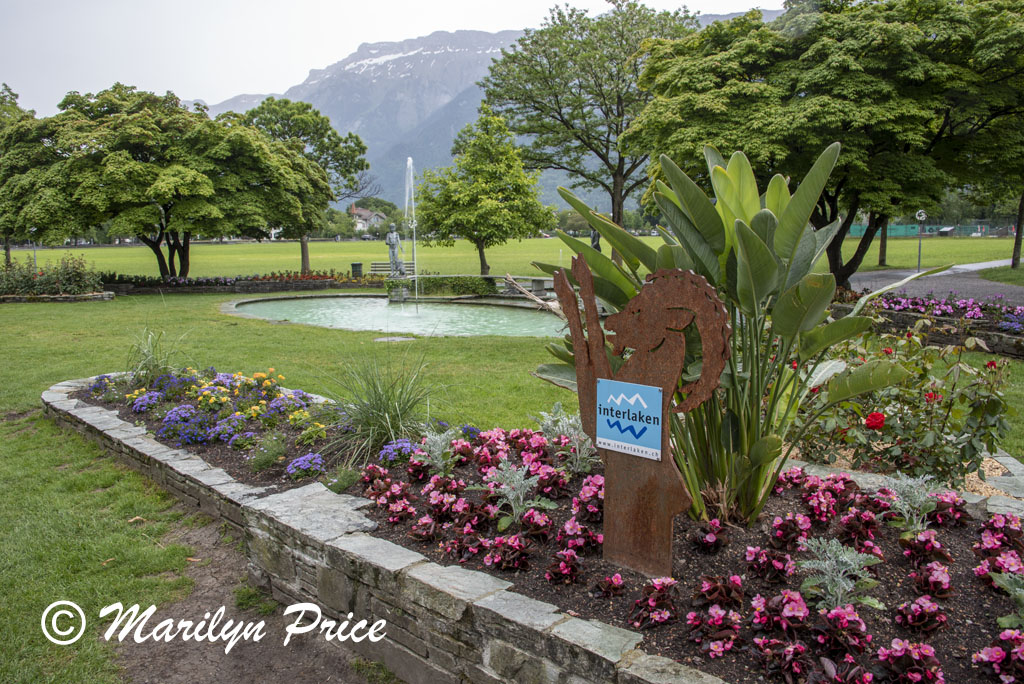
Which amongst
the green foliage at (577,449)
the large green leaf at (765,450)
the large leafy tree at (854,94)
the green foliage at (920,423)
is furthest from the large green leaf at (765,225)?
the large leafy tree at (854,94)

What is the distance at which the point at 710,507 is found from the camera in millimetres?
2627

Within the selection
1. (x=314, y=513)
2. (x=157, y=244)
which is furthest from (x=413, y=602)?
(x=157, y=244)

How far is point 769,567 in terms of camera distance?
223 cm

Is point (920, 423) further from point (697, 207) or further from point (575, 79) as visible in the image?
point (575, 79)

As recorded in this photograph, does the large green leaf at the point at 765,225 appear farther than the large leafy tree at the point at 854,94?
No

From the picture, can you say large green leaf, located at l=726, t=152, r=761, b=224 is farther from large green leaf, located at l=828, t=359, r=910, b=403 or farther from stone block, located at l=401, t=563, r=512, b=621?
stone block, located at l=401, t=563, r=512, b=621

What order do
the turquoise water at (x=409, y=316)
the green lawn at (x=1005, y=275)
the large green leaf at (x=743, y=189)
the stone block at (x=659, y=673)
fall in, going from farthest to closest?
the green lawn at (x=1005, y=275), the turquoise water at (x=409, y=316), the large green leaf at (x=743, y=189), the stone block at (x=659, y=673)

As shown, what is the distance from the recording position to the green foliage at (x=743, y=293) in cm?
223

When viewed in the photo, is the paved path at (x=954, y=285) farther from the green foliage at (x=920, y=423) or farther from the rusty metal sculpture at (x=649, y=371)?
the rusty metal sculpture at (x=649, y=371)

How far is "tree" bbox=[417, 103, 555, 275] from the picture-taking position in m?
19.3

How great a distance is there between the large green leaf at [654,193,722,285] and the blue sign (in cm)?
58

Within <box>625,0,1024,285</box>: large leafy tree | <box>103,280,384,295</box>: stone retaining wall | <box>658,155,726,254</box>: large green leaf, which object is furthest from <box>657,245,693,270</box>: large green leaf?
<box>103,280,384,295</box>: stone retaining wall

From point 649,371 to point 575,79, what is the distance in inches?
908
